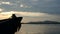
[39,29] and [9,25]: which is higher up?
[9,25]

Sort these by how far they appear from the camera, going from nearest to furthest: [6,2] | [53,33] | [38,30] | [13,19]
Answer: [13,19], [53,33], [38,30], [6,2]

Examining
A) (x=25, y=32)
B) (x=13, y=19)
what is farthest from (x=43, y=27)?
(x=13, y=19)

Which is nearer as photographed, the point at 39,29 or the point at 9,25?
the point at 9,25

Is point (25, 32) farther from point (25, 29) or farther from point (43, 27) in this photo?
point (43, 27)

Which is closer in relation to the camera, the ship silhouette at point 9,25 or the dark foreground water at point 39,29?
the ship silhouette at point 9,25

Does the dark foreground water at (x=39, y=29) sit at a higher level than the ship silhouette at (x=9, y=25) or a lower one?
lower

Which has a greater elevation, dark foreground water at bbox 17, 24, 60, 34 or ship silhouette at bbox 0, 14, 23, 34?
ship silhouette at bbox 0, 14, 23, 34

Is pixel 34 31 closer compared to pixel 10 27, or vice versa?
pixel 10 27

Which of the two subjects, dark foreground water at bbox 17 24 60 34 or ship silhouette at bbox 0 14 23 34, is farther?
dark foreground water at bbox 17 24 60 34

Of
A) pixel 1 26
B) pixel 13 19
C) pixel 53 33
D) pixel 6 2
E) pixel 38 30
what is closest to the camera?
pixel 1 26

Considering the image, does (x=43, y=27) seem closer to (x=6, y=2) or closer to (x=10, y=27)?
(x=10, y=27)

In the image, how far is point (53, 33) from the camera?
29.0 meters

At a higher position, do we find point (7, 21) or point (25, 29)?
point (7, 21)

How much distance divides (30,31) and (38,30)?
131 centimetres
